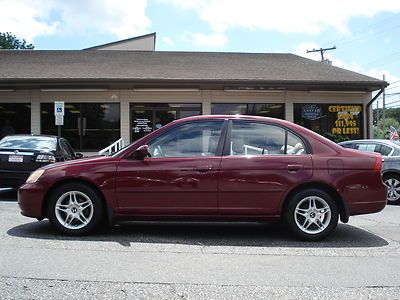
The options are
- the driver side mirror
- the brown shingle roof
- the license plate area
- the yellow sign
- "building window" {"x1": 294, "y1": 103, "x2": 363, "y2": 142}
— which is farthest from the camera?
the yellow sign

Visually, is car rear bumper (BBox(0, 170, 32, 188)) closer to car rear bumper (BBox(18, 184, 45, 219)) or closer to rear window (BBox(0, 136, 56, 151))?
rear window (BBox(0, 136, 56, 151))

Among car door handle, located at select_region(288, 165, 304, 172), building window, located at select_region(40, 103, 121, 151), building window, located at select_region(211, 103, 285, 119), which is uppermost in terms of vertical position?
building window, located at select_region(211, 103, 285, 119)

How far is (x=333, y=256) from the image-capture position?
218 inches

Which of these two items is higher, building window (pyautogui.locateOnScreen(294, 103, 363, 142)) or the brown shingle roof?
the brown shingle roof

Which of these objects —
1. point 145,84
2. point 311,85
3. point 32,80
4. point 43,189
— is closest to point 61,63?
point 32,80

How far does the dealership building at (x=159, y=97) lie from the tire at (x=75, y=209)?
1098 cm

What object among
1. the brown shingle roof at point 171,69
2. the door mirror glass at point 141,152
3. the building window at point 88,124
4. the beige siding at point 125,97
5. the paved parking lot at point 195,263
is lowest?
the paved parking lot at point 195,263

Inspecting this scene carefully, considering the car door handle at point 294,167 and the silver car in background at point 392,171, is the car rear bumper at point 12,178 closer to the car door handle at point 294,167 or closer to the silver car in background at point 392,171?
the car door handle at point 294,167

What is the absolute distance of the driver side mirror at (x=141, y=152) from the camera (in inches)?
241

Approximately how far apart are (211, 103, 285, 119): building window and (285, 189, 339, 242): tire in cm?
1205

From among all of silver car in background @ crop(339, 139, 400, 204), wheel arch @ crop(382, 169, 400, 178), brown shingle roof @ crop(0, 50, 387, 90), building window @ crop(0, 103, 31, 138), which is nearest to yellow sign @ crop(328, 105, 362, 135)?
brown shingle roof @ crop(0, 50, 387, 90)

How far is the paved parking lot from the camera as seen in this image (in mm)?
4293

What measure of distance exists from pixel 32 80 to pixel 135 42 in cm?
1341

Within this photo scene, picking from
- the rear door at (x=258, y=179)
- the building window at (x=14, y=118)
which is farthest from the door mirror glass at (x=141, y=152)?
the building window at (x=14, y=118)
